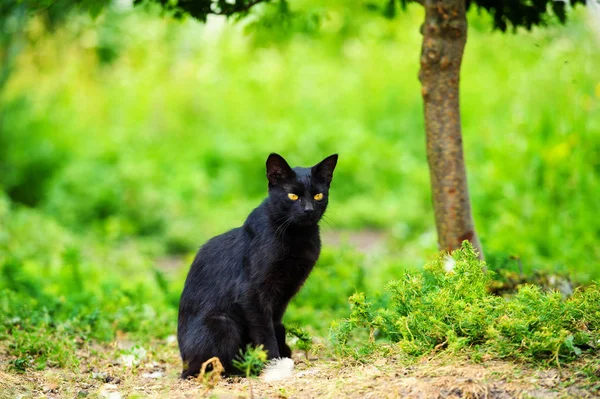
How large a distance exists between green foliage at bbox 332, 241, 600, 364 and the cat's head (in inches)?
22.2

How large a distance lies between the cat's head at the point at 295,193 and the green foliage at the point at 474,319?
563 millimetres

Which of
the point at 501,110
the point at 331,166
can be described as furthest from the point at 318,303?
the point at 501,110

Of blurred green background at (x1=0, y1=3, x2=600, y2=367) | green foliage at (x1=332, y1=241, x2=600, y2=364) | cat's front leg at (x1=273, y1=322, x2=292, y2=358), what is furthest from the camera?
blurred green background at (x1=0, y1=3, x2=600, y2=367)

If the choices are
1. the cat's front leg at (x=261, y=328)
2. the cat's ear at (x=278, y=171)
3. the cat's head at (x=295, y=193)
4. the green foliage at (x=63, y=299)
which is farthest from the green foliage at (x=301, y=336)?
the green foliage at (x=63, y=299)

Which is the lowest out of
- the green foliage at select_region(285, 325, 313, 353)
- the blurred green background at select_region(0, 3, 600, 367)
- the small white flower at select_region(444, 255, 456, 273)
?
the green foliage at select_region(285, 325, 313, 353)

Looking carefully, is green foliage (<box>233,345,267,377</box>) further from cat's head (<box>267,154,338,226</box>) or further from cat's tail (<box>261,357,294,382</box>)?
cat's head (<box>267,154,338,226</box>)

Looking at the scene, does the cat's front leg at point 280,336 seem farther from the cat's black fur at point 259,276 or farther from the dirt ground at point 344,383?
the dirt ground at point 344,383

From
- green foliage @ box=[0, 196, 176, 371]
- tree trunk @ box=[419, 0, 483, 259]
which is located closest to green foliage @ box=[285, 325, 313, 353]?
tree trunk @ box=[419, 0, 483, 259]

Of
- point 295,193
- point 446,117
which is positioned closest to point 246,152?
point 446,117

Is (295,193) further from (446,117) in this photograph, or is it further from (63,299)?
(63,299)

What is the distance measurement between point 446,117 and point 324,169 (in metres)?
0.87

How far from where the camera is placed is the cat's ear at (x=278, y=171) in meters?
3.60

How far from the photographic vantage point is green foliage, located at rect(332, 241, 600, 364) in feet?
9.64

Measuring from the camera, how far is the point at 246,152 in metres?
9.71
